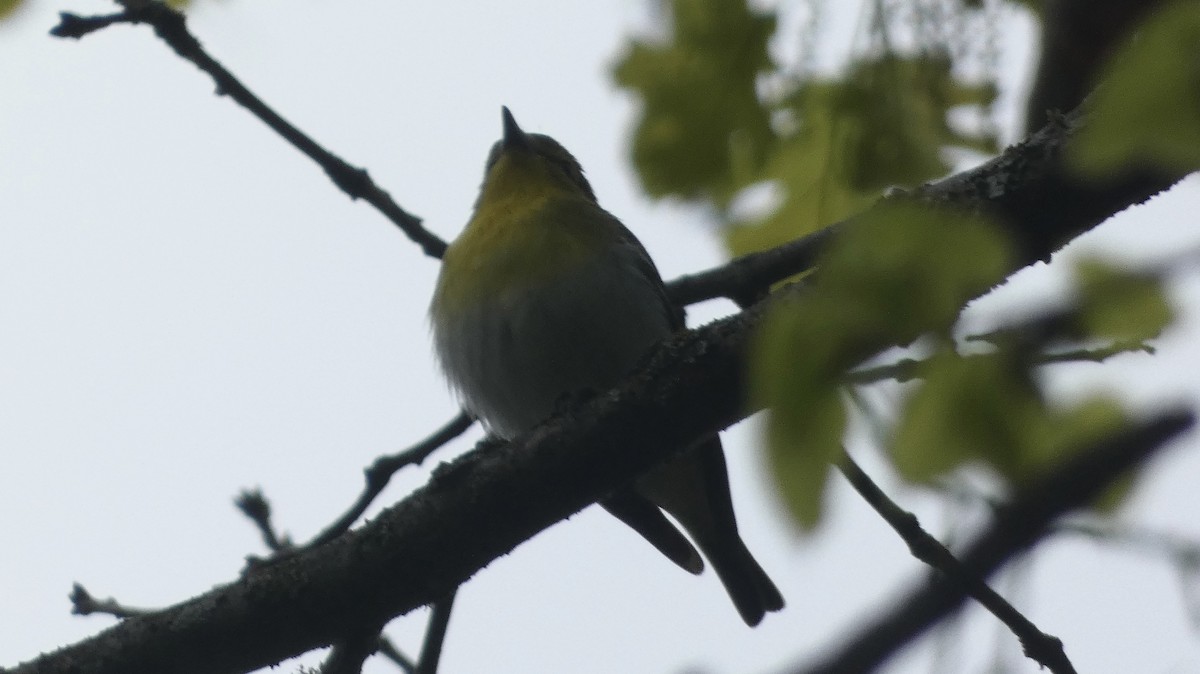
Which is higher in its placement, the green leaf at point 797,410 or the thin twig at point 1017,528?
the green leaf at point 797,410

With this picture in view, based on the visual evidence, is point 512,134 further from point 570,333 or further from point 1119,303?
point 1119,303

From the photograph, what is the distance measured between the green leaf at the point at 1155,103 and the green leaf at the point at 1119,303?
0.12m

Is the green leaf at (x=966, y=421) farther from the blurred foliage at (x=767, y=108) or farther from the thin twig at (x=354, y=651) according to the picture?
the thin twig at (x=354, y=651)

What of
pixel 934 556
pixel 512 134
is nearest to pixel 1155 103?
pixel 934 556

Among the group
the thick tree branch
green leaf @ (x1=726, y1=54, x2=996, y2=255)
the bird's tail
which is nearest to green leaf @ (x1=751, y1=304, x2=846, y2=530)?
the thick tree branch

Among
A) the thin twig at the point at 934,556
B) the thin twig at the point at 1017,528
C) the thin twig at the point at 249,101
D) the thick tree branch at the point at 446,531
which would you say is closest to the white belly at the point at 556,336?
the thin twig at the point at 249,101

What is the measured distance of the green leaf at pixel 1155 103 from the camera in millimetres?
1199

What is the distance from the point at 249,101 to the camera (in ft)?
15.3

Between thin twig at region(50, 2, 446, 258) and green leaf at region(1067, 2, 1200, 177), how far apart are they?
3678 millimetres

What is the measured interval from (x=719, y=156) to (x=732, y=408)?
72 cm

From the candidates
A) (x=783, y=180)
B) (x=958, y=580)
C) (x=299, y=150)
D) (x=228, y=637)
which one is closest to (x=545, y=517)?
(x=228, y=637)

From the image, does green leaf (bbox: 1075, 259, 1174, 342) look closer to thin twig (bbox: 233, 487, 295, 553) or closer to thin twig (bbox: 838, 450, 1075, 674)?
thin twig (bbox: 838, 450, 1075, 674)

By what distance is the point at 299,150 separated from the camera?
4.81 meters

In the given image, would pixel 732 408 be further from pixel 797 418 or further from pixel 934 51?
pixel 797 418
